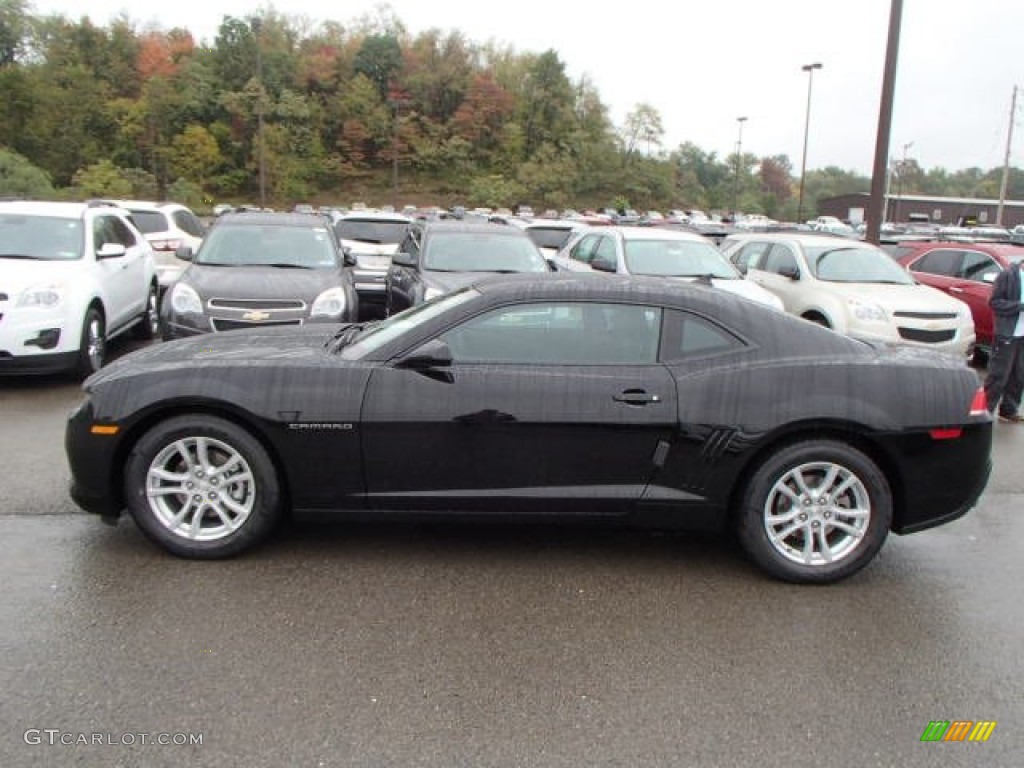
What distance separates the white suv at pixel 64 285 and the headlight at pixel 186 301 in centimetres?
82

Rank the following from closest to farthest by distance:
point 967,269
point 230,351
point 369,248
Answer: point 230,351
point 967,269
point 369,248

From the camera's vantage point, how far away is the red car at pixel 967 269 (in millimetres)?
10664

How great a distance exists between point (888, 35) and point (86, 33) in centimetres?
10759

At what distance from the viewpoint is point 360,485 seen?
12.7ft

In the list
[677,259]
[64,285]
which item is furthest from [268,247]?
[677,259]

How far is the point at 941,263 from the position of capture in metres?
12.2

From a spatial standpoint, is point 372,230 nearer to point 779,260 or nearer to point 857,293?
point 779,260

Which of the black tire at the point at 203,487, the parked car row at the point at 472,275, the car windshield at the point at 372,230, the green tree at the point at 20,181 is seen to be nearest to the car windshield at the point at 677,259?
the parked car row at the point at 472,275

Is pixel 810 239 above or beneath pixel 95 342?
above

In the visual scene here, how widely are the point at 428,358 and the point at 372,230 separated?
9887mm

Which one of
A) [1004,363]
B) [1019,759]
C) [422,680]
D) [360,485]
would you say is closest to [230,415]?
[360,485]

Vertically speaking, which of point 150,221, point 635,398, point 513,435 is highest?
point 150,221

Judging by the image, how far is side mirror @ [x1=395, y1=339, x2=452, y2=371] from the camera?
12.6 ft

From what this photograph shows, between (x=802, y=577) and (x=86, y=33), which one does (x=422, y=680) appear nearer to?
(x=802, y=577)
